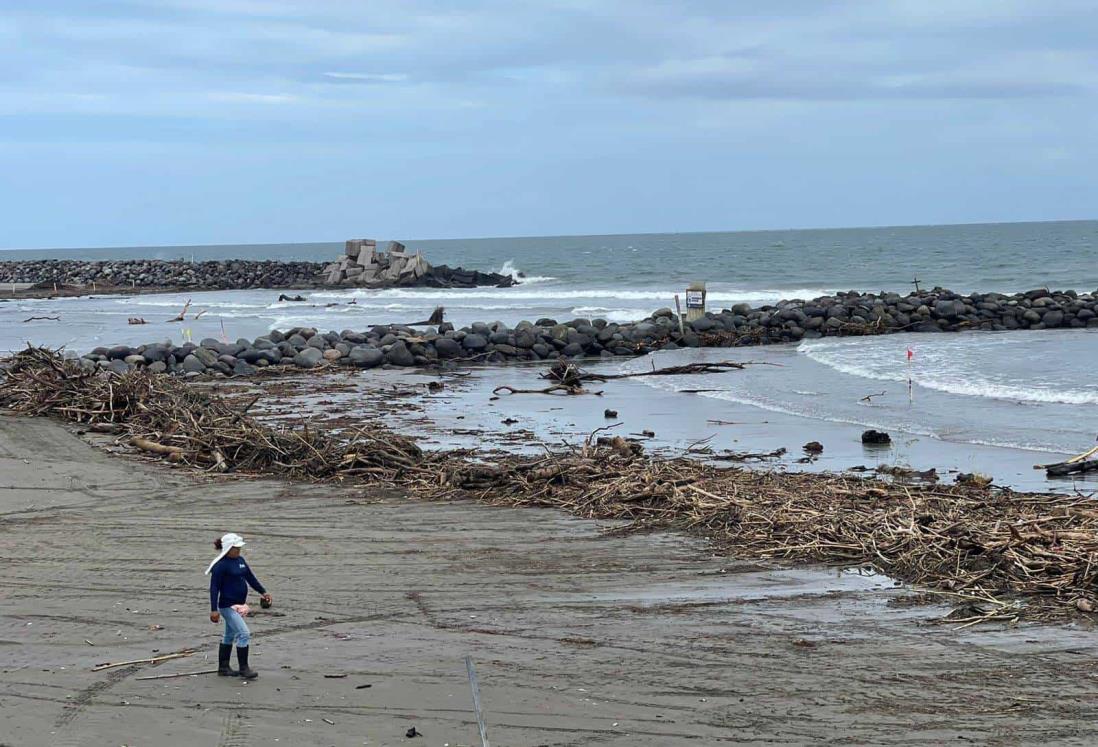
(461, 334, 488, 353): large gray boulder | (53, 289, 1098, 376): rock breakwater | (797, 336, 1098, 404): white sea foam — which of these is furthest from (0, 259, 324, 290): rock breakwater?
(797, 336, 1098, 404): white sea foam

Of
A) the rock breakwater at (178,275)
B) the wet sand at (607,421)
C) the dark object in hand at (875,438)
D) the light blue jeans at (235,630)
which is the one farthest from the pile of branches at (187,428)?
the rock breakwater at (178,275)

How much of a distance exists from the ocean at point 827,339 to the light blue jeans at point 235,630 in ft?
33.2

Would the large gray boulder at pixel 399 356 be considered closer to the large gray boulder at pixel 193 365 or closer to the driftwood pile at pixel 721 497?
the large gray boulder at pixel 193 365

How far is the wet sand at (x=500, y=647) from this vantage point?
5359mm

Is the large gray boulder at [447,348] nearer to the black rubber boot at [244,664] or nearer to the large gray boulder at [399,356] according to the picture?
the large gray boulder at [399,356]

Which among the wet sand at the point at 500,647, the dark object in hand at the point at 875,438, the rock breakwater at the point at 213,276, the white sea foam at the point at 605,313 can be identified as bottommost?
the wet sand at the point at 500,647

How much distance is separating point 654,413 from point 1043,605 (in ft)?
34.0

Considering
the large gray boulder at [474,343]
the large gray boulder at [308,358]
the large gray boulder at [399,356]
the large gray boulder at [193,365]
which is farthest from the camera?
the large gray boulder at [474,343]

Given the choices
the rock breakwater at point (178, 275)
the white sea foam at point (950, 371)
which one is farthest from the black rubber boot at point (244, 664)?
the rock breakwater at point (178, 275)

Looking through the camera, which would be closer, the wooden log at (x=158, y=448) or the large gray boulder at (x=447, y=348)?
the wooden log at (x=158, y=448)

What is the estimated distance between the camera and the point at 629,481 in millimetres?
10766

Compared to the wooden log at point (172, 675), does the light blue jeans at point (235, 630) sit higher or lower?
higher

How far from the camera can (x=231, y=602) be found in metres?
6.02

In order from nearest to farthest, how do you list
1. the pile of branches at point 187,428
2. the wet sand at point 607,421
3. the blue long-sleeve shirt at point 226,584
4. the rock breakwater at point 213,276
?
the blue long-sleeve shirt at point 226,584, the pile of branches at point 187,428, the wet sand at point 607,421, the rock breakwater at point 213,276
